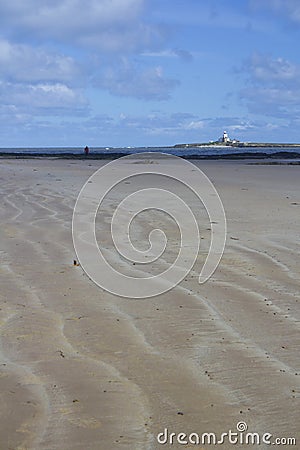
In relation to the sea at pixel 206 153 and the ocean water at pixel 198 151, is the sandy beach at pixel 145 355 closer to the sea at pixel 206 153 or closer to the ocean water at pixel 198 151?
the sea at pixel 206 153

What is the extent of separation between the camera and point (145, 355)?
3.49 m

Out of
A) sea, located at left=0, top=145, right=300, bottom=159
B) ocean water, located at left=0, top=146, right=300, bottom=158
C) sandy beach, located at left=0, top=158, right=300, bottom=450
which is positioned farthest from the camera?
ocean water, located at left=0, top=146, right=300, bottom=158

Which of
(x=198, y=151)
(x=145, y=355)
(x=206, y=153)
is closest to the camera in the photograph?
(x=145, y=355)

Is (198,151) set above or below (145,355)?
above

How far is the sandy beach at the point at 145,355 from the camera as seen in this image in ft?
8.79

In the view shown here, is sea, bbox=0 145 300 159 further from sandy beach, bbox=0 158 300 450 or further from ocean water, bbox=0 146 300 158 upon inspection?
sandy beach, bbox=0 158 300 450

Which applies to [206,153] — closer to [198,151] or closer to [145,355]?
[198,151]

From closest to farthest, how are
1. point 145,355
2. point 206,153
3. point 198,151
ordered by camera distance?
point 145,355, point 206,153, point 198,151

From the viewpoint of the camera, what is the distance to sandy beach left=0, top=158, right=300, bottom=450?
2.68 meters

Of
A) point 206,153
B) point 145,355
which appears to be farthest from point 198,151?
point 145,355

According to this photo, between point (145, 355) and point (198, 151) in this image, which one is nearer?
point (145, 355)

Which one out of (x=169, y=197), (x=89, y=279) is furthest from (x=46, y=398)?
(x=169, y=197)

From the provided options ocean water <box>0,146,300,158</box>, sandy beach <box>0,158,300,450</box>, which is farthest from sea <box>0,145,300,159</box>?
sandy beach <box>0,158,300,450</box>

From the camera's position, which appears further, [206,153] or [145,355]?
[206,153]
